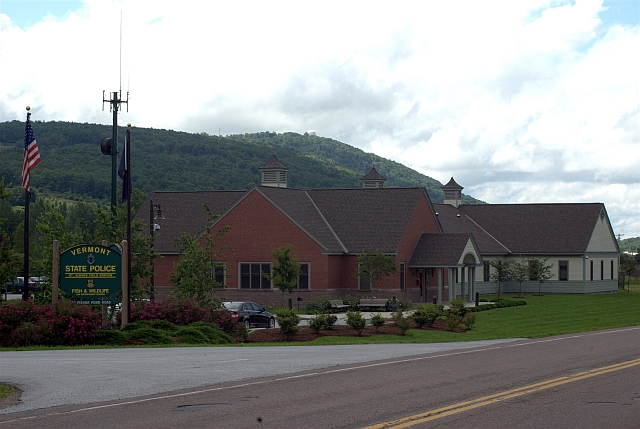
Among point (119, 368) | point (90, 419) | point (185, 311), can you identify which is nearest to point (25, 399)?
point (90, 419)

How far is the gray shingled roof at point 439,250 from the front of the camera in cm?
5581

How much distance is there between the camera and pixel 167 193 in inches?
2564

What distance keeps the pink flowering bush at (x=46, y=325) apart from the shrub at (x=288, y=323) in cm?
659

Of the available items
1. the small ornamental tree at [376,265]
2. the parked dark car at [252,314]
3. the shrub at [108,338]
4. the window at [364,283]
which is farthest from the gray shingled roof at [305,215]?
the shrub at [108,338]

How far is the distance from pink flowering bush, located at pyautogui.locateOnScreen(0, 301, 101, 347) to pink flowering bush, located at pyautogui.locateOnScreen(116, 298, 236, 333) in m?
3.05

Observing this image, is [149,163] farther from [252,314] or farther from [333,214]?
[252,314]

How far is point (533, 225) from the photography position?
73.8 metres

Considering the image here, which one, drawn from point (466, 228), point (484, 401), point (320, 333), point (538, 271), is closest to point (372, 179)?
point (466, 228)

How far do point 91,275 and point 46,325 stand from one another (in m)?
2.24

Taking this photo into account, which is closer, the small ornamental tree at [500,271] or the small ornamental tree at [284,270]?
the small ornamental tree at [284,270]

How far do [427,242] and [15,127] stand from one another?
486ft

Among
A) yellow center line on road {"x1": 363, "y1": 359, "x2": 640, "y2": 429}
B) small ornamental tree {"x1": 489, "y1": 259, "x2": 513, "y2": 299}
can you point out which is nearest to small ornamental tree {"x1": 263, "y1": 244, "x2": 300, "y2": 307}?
small ornamental tree {"x1": 489, "y1": 259, "x2": 513, "y2": 299}

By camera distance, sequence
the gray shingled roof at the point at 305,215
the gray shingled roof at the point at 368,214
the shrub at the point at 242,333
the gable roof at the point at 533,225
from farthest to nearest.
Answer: the gable roof at the point at 533,225, the gray shingled roof at the point at 368,214, the gray shingled roof at the point at 305,215, the shrub at the point at 242,333

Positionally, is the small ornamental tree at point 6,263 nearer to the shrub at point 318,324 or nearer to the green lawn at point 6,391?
the shrub at point 318,324
